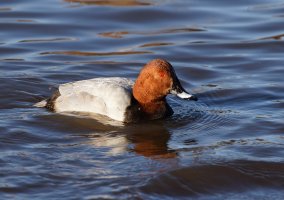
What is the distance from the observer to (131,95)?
9.22 meters

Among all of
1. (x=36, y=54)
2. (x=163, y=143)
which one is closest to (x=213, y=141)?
(x=163, y=143)

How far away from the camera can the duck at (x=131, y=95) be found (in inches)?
357

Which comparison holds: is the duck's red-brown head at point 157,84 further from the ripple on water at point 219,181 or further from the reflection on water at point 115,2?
the reflection on water at point 115,2

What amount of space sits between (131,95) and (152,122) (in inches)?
15.4

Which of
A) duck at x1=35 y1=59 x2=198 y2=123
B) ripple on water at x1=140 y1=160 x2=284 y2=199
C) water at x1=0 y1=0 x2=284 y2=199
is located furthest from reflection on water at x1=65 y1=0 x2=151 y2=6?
ripple on water at x1=140 y1=160 x2=284 y2=199

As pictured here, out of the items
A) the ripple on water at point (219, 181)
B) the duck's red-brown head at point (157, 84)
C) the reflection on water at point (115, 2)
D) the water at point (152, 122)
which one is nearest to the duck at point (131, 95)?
the duck's red-brown head at point (157, 84)

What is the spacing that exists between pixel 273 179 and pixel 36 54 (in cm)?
558

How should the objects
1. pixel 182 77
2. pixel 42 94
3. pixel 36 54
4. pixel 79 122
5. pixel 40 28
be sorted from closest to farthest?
1. pixel 79 122
2. pixel 42 94
3. pixel 182 77
4. pixel 36 54
5. pixel 40 28

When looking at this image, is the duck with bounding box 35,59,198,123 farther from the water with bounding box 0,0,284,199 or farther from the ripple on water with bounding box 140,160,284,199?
the ripple on water with bounding box 140,160,284,199

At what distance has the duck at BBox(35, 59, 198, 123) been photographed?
9078mm

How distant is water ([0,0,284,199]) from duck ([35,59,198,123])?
0.15 m

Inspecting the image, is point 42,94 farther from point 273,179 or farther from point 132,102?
point 273,179

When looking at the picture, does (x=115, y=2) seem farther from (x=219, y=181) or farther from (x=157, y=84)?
(x=219, y=181)

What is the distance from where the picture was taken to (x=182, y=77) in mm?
11164
